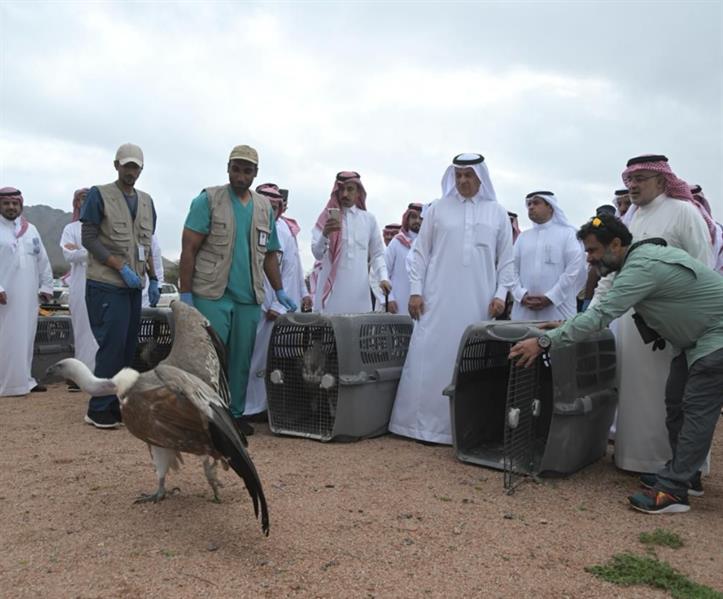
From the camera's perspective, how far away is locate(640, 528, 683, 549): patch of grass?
3.32 meters

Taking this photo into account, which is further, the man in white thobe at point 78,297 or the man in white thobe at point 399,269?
the man in white thobe at point 399,269

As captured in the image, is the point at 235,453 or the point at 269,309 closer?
the point at 235,453

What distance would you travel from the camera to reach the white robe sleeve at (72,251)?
7766 millimetres

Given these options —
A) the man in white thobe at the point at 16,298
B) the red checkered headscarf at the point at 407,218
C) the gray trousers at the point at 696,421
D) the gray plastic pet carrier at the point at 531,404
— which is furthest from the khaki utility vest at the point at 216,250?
the red checkered headscarf at the point at 407,218

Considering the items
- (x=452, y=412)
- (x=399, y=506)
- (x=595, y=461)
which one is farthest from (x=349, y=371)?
(x=595, y=461)

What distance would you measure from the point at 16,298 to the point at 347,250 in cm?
390

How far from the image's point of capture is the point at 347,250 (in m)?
6.66

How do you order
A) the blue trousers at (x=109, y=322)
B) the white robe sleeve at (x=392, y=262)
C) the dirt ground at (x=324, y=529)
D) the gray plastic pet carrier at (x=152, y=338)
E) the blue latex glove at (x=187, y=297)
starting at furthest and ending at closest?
the white robe sleeve at (x=392, y=262) < the gray plastic pet carrier at (x=152, y=338) < the blue trousers at (x=109, y=322) < the blue latex glove at (x=187, y=297) < the dirt ground at (x=324, y=529)

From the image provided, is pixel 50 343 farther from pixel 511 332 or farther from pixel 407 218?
pixel 511 332

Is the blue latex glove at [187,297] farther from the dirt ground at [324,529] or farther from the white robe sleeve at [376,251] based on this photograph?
the white robe sleeve at [376,251]

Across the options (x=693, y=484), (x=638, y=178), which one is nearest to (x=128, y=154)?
(x=638, y=178)

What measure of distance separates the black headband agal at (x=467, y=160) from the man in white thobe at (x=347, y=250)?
1406 mm

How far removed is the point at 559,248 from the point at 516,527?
12.9ft

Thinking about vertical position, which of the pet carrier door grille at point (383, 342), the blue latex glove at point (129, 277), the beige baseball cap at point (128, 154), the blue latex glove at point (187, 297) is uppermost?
the beige baseball cap at point (128, 154)
